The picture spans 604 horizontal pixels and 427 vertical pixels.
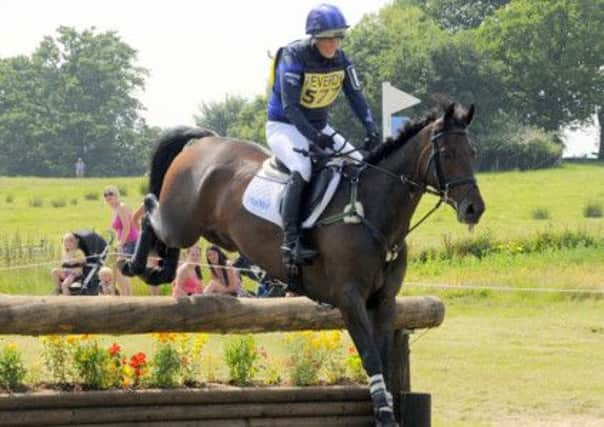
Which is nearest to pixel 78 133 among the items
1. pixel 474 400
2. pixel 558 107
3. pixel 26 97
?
pixel 26 97

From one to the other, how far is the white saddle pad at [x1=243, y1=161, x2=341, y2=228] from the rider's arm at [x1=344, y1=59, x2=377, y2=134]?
46 centimetres

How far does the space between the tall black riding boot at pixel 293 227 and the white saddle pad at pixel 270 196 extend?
10cm

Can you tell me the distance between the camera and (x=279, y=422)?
938cm

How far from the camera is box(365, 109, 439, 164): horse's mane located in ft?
30.0

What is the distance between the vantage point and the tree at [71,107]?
302 feet

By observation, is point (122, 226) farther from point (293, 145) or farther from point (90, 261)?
point (293, 145)

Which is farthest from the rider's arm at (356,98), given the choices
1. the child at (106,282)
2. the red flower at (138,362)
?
the child at (106,282)

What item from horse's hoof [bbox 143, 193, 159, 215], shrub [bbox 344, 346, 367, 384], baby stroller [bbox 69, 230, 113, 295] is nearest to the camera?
shrub [bbox 344, 346, 367, 384]

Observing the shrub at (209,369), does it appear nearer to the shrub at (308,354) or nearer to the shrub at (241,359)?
the shrub at (241,359)

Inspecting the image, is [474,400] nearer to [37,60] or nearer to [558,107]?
[558,107]

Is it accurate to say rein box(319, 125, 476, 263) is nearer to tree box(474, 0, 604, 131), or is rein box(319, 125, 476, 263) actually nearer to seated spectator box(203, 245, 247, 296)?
seated spectator box(203, 245, 247, 296)

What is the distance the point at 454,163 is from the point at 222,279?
26.9 feet

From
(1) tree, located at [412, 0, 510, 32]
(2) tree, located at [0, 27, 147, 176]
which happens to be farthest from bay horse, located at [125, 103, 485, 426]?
(1) tree, located at [412, 0, 510, 32]

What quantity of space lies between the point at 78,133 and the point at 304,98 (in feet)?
281
